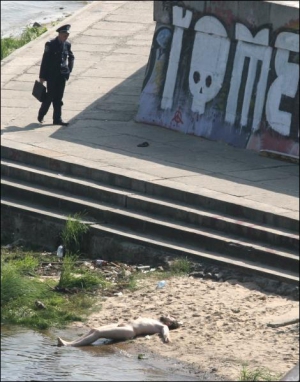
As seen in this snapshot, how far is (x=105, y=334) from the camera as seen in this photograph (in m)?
12.2

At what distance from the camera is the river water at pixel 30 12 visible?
25.0 m

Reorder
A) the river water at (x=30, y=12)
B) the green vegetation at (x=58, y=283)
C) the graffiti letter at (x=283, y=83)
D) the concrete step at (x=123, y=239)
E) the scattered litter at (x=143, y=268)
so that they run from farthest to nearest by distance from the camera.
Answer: the river water at (x=30, y=12) < the graffiti letter at (x=283, y=83) < the scattered litter at (x=143, y=268) < the concrete step at (x=123, y=239) < the green vegetation at (x=58, y=283)

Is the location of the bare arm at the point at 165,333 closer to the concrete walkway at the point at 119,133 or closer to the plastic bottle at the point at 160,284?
the plastic bottle at the point at 160,284

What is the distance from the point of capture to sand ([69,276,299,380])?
11648mm

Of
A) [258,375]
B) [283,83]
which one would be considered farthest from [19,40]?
[258,375]

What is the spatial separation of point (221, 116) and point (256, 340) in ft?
18.0

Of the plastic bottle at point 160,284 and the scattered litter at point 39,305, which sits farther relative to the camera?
the plastic bottle at point 160,284

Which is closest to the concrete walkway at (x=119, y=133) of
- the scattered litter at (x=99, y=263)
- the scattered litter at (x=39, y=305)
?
the scattered litter at (x=99, y=263)

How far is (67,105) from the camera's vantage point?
18.8 meters

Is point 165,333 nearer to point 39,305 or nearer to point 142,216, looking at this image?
point 39,305

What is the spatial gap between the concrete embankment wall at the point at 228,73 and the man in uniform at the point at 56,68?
1107mm

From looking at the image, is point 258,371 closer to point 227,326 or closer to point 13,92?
point 227,326

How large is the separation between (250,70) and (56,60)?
2584mm

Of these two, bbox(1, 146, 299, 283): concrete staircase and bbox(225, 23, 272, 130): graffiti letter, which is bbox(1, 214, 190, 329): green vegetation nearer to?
bbox(1, 146, 299, 283): concrete staircase
